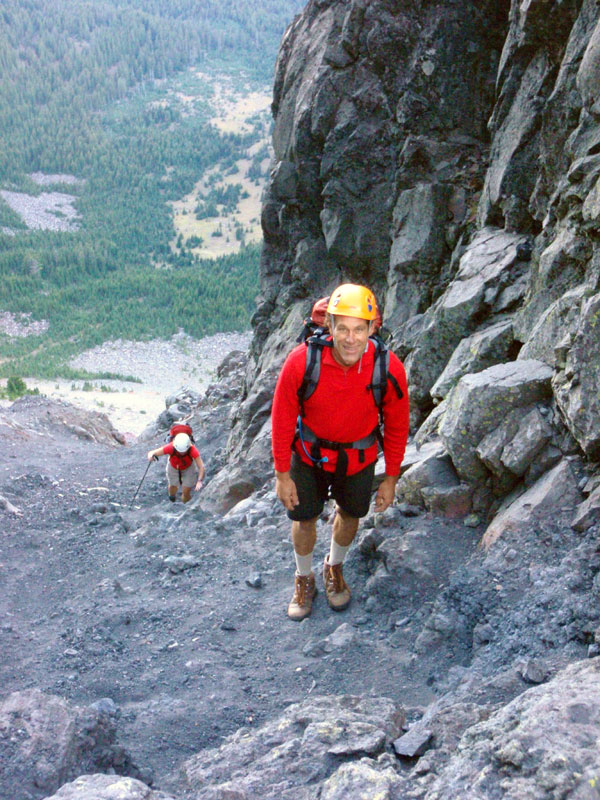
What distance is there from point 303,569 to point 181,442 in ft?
18.0

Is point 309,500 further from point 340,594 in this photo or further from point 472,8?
point 472,8

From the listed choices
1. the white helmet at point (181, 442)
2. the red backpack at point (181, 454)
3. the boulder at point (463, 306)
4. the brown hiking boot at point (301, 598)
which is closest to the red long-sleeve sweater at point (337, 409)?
the brown hiking boot at point (301, 598)

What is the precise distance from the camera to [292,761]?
3443mm

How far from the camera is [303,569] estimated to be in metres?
5.82

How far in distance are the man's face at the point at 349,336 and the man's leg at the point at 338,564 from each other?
5.48 feet

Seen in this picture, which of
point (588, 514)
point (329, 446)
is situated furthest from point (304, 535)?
point (588, 514)

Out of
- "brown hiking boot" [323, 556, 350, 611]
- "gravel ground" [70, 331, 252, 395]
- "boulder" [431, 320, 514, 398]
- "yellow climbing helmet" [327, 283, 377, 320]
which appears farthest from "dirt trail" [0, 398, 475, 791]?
"gravel ground" [70, 331, 252, 395]

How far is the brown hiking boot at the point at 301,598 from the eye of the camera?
5809 millimetres

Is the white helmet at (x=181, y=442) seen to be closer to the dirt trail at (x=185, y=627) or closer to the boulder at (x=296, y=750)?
the dirt trail at (x=185, y=627)

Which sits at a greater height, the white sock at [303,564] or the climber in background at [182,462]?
the white sock at [303,564]

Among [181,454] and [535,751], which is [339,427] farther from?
[181,454]

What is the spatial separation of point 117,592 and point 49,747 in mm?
3234

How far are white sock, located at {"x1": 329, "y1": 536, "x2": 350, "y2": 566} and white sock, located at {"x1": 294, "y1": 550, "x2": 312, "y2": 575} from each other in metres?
0.20

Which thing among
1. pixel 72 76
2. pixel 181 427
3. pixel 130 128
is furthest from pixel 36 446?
pixel 72 76
